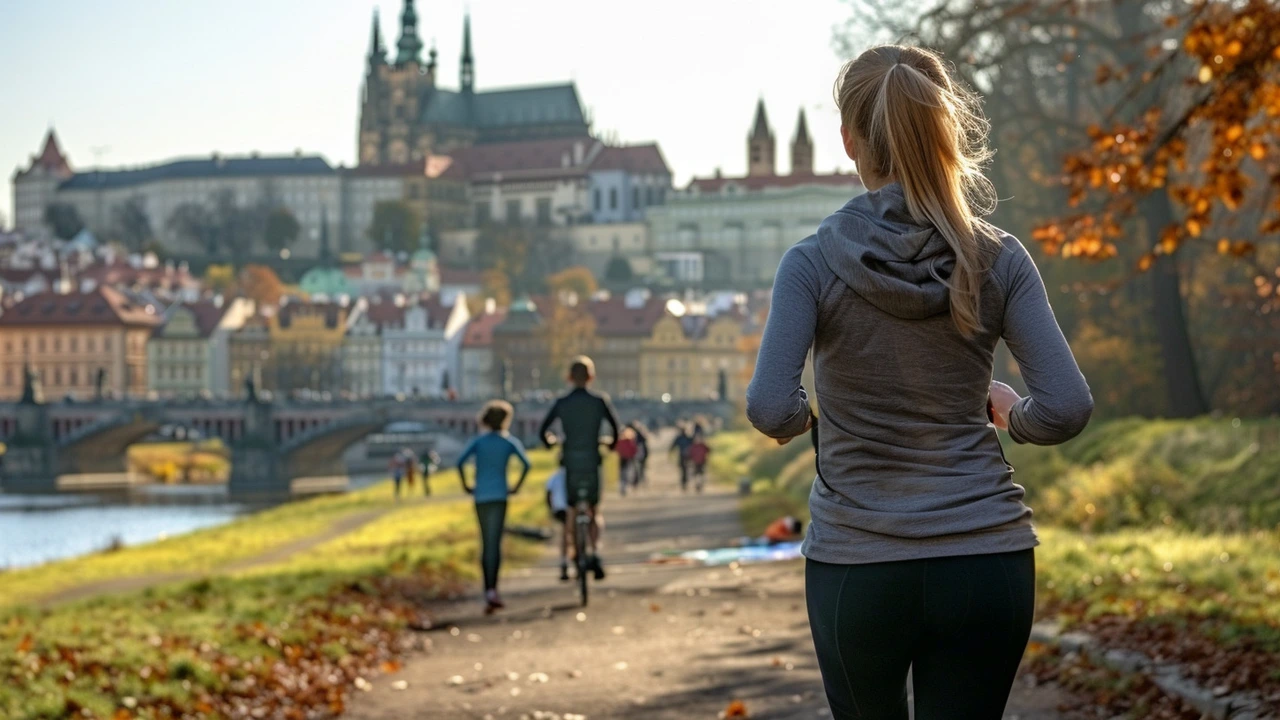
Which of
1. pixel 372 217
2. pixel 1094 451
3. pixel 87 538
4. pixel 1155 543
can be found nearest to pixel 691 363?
pixel 372 217

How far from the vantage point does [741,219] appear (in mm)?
165000

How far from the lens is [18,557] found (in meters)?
40.6

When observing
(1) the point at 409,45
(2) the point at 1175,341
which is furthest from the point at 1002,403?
(1) the point at 409,45

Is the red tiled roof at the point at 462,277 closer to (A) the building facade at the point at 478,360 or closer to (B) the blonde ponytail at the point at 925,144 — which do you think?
(A) the building facade at the point at 478,360

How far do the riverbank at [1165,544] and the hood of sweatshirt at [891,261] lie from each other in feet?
12.1

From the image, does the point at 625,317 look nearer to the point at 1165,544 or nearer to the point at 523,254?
the point at 523,254

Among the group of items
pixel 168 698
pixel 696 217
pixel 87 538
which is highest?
pixel 696 217

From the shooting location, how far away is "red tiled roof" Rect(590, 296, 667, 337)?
127 m

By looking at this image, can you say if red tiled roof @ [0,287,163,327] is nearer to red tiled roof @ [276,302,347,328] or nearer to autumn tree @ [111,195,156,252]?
red tiled roof @ [276,302,347,328]

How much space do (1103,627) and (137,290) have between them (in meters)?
139

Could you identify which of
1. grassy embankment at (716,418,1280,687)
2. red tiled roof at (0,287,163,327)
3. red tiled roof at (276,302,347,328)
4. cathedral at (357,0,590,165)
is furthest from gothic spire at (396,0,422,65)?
grassy embankment at (716,418,1280,687)

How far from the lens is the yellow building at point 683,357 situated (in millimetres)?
124000

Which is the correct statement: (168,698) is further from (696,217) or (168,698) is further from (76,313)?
(696,217)

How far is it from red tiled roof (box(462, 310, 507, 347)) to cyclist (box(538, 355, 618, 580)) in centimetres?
11855
